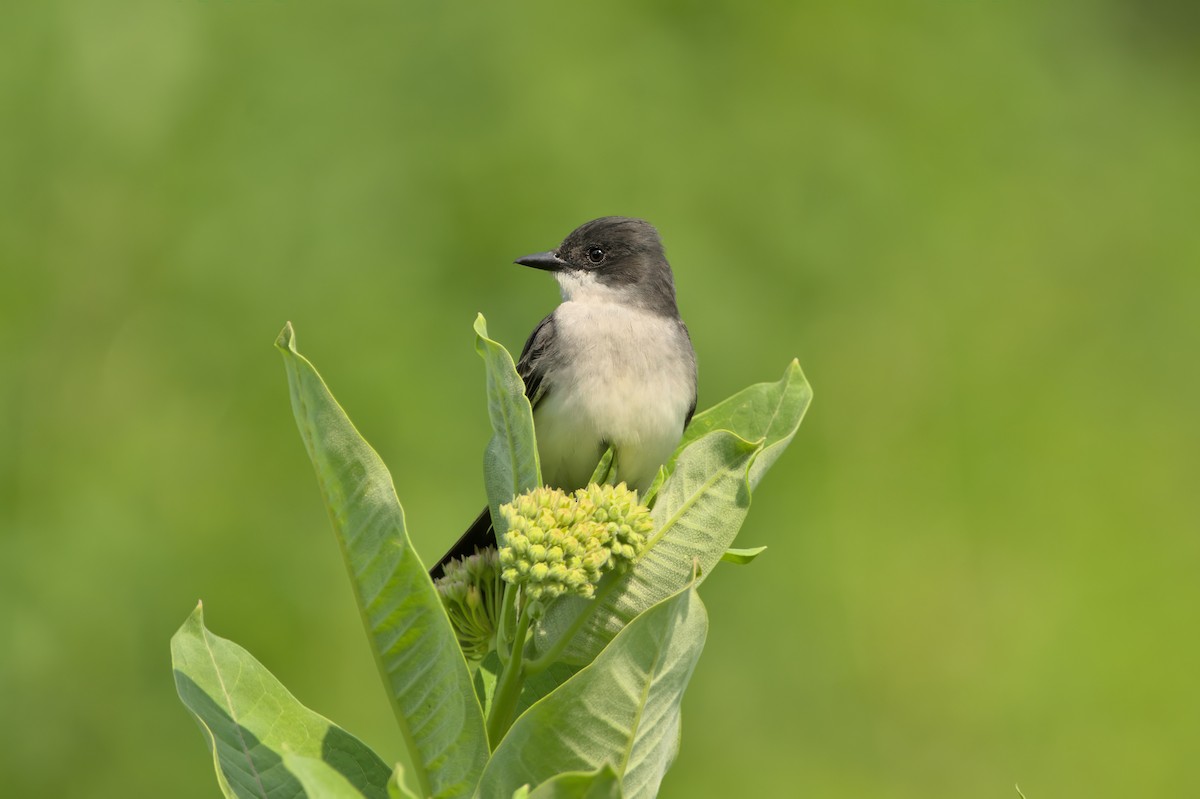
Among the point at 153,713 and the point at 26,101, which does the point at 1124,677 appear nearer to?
the point at 153,713

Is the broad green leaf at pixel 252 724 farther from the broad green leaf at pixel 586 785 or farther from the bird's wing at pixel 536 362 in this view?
the bird's wing at pixel 536 362

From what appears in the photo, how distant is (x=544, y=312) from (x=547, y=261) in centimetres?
410

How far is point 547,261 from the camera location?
4539 millimetres

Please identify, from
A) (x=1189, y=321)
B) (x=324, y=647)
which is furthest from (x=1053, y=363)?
(x=324, y=647)

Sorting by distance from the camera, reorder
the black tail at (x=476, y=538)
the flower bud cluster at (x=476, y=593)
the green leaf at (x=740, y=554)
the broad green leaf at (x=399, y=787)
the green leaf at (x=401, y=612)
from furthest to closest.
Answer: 1. the black tail at (x=476, y=538)
2. the flower bud cluster at (x=476, y=593)
3. the green leaf at (x=740, y=554)
4. the green leaf at (x=401, y=612)
5. the broad green leaf at (x=399, y=787)

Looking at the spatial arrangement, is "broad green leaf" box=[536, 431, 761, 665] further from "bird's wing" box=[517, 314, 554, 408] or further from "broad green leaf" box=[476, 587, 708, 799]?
"bird's wing" box=[517, 314, 554, 408]

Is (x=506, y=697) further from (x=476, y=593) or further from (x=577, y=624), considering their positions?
(x=476, y=593)

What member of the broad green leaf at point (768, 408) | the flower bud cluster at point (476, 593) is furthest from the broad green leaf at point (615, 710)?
the broad green leaf at point (768, 408)

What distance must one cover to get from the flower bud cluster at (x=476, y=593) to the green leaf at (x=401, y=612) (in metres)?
0.41

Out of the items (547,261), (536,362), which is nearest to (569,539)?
(536,362)

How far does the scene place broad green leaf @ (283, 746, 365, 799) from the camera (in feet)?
5.69

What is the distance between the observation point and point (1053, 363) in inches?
393

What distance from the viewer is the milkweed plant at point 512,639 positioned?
1931mm

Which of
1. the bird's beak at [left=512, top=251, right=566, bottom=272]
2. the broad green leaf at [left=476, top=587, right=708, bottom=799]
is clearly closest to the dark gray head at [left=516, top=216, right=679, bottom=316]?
the bird's beak at [left=512, top=251, right=566, bottom=272]
